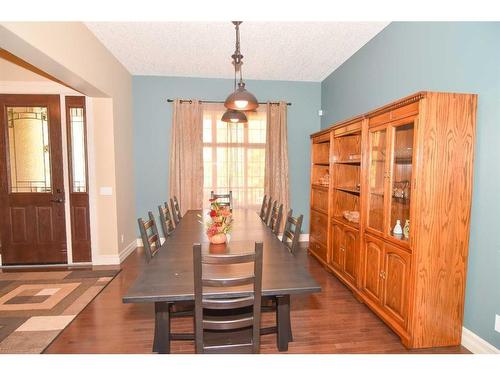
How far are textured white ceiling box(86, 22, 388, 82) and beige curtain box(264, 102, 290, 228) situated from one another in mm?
651

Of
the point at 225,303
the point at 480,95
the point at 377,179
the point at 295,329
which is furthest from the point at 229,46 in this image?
the point at 295,329

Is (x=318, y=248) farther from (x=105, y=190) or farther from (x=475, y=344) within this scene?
(x=105, y=190)

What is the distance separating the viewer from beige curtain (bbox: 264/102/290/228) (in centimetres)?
494

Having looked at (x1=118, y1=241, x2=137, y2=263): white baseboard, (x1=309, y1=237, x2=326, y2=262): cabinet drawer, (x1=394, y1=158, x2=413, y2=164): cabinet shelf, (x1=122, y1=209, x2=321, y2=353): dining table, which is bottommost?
(x1=118, y1=241, x2=137, y2=263): white baseboard

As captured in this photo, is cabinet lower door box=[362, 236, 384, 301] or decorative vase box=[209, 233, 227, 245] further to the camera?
cabinet lower door box=[362, 236, 384, 301]

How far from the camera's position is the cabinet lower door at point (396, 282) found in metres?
2.15

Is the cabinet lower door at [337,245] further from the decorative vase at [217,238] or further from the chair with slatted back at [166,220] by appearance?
the chair with slatted back at [166,220]

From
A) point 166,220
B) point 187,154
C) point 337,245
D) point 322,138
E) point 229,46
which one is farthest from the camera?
point 187,154

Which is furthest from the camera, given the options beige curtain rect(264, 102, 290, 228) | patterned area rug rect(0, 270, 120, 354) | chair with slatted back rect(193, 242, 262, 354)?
Result: beige curtain rect(264, 102, 290, 228)

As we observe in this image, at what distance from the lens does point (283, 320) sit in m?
1.99

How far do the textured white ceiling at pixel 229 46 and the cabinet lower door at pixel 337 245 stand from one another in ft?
7.66

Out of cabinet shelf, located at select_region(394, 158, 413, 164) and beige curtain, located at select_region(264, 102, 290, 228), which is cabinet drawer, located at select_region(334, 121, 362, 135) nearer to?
cabinet shelf, located at select_region(394, 158, 413, 164)

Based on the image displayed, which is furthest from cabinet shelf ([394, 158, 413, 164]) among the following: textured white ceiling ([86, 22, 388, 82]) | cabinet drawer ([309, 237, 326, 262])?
cabinet drawer ([309, 237, 326, 262])

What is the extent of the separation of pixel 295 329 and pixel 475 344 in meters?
1.33
